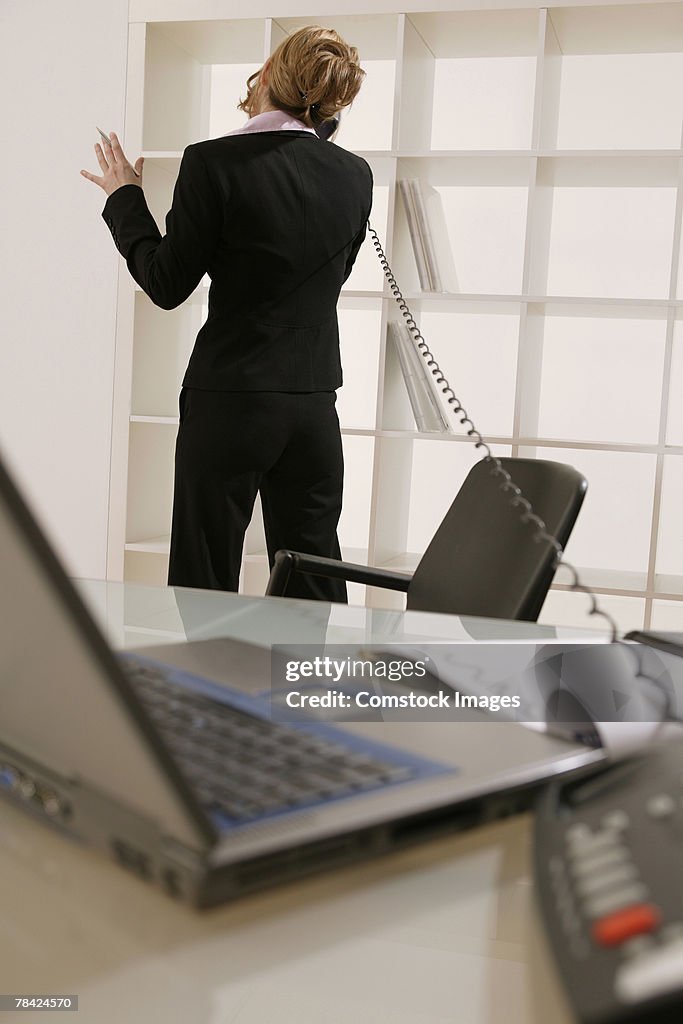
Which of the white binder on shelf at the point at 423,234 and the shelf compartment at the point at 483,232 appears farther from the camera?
the shelf compartment at the point at 483,232

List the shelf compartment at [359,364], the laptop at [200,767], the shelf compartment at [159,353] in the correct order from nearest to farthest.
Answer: the laptop at [200,767] → the shelf compartment at [159,353] → the shelf compartment at [359,364]

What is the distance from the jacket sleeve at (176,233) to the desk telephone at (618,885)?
197cm

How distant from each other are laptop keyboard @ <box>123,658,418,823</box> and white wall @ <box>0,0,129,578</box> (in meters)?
3.01

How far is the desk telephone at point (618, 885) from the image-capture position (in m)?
0.33

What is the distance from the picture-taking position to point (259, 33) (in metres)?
3.24

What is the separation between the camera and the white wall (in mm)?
3604

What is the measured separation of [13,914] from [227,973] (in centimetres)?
11

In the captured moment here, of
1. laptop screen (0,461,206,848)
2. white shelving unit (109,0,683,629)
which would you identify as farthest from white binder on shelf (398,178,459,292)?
laptop screen (0,461,206,848)

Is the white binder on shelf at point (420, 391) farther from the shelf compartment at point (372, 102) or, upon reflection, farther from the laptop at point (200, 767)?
the laptop at point (200, 767)

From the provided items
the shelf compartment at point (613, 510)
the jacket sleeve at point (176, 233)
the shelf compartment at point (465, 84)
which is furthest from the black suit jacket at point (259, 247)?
the shelf compartment at point (613, 510)

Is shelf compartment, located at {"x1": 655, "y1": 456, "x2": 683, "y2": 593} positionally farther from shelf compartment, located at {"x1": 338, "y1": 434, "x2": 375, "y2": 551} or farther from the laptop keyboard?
the laptop keyboard

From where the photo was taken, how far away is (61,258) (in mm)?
3689

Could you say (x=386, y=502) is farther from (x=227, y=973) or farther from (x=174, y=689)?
(x=227, y=973)

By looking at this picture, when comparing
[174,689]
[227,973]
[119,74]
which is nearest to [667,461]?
[119,74]
